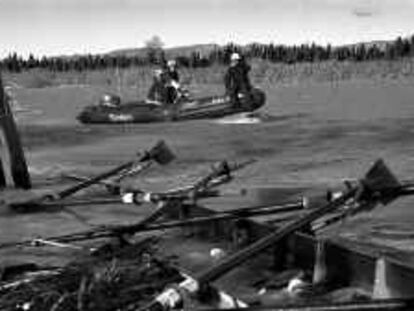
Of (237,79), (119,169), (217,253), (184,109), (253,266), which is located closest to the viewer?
(253,266)

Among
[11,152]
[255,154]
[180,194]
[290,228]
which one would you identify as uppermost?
[290,228]

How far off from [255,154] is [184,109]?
9.83m

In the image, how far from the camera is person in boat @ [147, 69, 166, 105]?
3281cm

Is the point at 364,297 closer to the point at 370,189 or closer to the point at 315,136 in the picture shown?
the point at 370,189

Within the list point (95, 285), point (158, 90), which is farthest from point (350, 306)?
point (158, 90)

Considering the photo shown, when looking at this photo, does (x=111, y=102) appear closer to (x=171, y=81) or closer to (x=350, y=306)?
(x=171, y=81)

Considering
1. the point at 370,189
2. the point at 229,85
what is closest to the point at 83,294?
the point at 370,189

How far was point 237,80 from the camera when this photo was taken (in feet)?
106

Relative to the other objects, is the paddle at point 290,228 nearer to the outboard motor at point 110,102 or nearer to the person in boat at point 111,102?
the person in boat at point 111,102

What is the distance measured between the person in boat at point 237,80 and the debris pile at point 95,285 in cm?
2205

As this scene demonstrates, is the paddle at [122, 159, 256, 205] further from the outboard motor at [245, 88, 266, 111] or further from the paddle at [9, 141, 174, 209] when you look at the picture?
the outboard motor at [245, 88, 266, 111]

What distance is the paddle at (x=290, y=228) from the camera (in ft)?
23.4

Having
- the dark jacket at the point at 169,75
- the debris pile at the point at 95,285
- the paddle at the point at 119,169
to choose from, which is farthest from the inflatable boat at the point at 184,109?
the debris pile at the point at 95,285

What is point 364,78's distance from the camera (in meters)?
88.5
